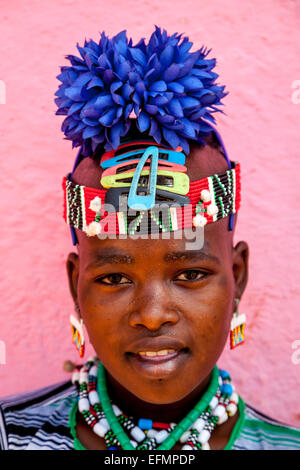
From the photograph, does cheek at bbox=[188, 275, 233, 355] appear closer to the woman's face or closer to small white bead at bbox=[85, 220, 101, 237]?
the woman's face

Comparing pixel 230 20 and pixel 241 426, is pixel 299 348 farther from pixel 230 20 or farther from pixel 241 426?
pixel 230 20

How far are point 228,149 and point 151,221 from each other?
1.06 m

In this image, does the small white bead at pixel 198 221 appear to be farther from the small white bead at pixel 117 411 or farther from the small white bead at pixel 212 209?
the small white bead at pixel 117 411

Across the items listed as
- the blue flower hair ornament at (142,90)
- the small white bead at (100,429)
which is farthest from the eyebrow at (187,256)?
the small white bead at (100,429)

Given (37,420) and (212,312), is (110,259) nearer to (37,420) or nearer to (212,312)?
(212,312)

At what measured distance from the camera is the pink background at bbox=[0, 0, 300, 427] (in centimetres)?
280

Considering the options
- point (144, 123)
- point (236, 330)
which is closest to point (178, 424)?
point (236, 330)

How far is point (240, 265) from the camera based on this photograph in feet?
7.54

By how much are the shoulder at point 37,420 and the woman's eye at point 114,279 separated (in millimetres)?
672

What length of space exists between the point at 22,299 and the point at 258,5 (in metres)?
1.82

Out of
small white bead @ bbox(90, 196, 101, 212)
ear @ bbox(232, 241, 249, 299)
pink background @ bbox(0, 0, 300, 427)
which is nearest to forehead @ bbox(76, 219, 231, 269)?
small white bead @ bbox(90, 196, 101, 212)

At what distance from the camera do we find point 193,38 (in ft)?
9.14

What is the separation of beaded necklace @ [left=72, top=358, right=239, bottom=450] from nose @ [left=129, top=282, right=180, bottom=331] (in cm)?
47
